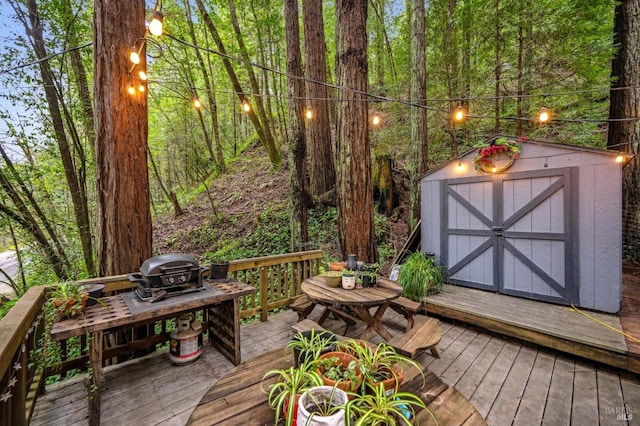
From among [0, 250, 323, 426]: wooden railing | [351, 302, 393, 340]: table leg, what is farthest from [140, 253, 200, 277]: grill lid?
[351, 302, 393, 340]: table leg

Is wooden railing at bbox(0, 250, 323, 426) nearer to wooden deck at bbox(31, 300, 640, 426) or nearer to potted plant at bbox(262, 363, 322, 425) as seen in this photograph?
wooden deck at bbox(31, 300, 640, 426)

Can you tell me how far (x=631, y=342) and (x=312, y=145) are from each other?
571 cm

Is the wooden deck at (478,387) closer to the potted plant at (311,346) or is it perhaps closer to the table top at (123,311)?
the table top at (123,311)

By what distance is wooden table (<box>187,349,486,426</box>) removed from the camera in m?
1.00

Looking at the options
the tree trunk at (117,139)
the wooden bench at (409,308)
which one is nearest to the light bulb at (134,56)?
the tree trunk at (117,139)

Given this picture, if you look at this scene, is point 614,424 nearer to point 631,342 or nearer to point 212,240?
point 631,342

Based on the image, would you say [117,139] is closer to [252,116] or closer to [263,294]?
[263,294]

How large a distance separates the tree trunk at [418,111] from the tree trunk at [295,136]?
237cm

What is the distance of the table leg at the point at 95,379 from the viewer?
1.77m

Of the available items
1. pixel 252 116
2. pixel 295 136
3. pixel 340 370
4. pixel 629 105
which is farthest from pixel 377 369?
pixel 252 116

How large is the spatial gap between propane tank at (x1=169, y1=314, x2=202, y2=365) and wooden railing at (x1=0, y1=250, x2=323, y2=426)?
0.61ft

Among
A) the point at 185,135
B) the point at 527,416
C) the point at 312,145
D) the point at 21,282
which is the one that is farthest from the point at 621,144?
the point at 185,135

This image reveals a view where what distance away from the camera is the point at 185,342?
2463mm

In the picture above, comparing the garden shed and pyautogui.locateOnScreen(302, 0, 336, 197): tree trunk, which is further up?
pyautogui.locateOnScreen(302, 0, 336, 197): tree trunk
